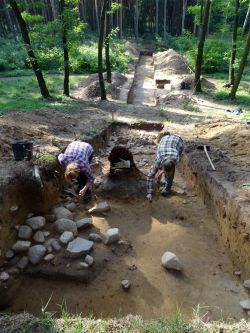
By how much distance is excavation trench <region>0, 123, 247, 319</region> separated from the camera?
4566 millimetres

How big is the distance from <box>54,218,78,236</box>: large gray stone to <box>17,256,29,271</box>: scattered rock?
739 millimetres

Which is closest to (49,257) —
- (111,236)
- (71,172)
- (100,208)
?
(111,236)

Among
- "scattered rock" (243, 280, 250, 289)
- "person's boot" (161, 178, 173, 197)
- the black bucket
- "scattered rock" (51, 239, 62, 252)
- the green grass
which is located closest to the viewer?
"scattered rock" (243, 280, 250, 289)

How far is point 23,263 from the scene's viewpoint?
4.98 m

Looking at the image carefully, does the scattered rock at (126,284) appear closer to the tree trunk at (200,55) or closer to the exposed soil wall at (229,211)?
the exposed soil wall at (229,211)

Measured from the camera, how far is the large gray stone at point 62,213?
5.85 m

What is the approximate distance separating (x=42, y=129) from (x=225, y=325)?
6.92 m

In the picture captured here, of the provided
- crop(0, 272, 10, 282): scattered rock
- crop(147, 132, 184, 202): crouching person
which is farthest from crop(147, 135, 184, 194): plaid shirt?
crop(0, 272, 10, 282): scattered rock

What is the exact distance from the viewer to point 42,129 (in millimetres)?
8820

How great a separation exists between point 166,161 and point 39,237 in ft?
9.24

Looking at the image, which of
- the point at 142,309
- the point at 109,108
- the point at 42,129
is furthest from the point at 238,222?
the point at 109,108

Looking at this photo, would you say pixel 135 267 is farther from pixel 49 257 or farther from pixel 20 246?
pixel 20 246

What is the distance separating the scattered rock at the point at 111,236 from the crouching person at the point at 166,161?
135 centimetres

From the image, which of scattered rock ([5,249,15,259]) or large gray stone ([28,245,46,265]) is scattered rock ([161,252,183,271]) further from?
scattered rock ([5,249,15,259])
